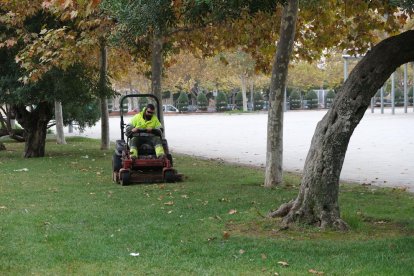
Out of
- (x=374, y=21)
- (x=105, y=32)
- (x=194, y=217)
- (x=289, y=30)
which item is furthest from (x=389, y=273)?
(x=105, y=32)

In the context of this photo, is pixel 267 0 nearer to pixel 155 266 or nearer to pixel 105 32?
pixel 155 266

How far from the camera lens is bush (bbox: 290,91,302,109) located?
237 feet

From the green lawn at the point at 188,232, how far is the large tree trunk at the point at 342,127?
0.31 meters

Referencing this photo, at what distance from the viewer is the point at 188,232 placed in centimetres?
734

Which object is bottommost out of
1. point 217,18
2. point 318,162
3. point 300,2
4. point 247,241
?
point 247,241

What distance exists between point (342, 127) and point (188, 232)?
6.89 ft

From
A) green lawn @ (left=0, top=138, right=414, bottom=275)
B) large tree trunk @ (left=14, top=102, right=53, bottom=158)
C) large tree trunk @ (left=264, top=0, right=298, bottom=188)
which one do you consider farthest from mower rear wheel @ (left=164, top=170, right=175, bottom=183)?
large tree trunk @ (left=14, top=102, right=53, bottom=158)

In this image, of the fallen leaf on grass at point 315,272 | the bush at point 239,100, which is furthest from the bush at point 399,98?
the fallen leaf on grass at point 315,272

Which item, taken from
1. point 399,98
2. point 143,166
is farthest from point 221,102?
point 143,166

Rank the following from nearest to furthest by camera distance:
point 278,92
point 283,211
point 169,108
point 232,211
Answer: point 283,211, point 232,211, point 278,92, point 169,108

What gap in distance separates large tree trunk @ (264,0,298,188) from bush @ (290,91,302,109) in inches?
2422

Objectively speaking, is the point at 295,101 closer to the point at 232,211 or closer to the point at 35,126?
the point at 35,126

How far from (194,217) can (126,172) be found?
3.75m

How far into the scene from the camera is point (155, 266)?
5.82 meters
